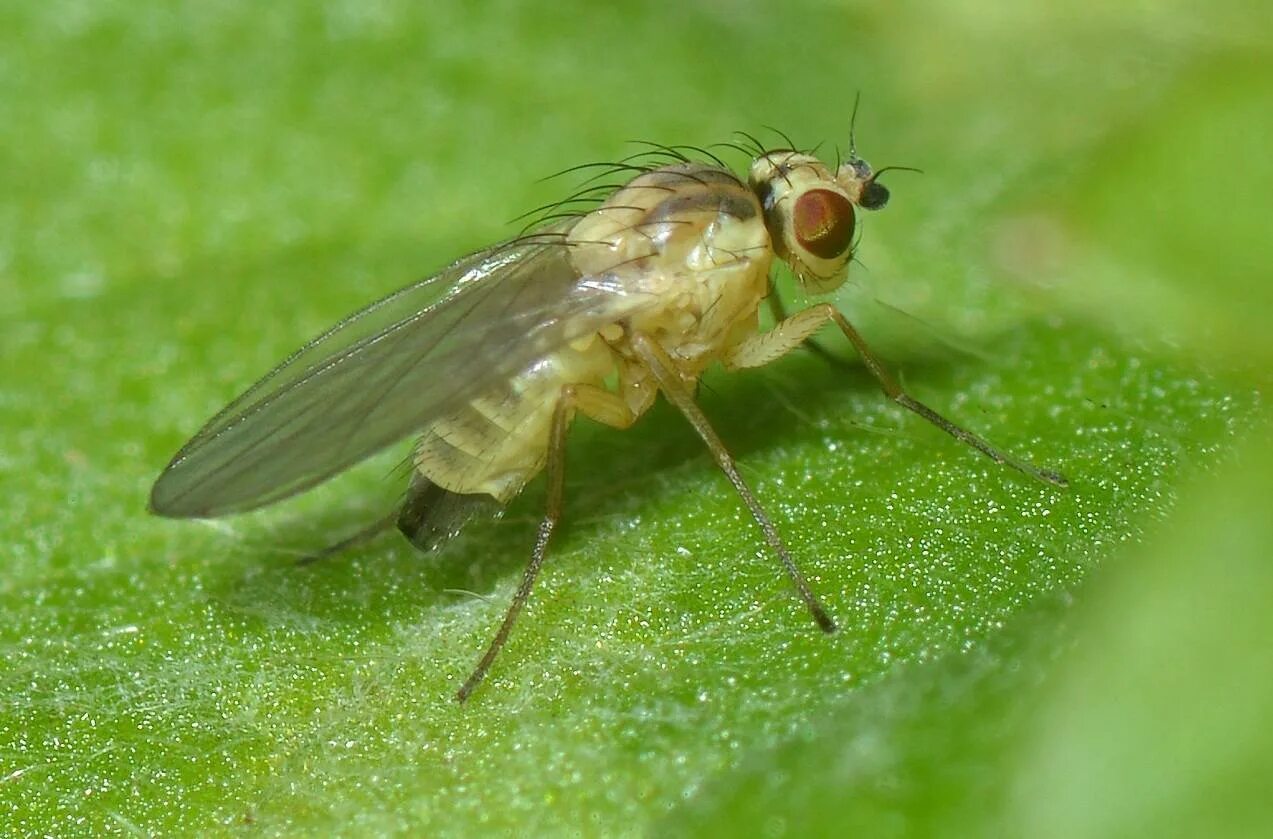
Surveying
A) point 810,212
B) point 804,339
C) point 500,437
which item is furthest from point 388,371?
point 810,212

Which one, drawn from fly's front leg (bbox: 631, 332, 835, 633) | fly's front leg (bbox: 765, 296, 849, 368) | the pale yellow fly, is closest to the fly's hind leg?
the pale yellow fly

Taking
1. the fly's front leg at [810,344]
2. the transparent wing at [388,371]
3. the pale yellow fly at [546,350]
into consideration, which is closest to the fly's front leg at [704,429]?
the pale yellow fly at [546,350]

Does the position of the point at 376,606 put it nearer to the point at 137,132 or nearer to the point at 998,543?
the point at 998,543

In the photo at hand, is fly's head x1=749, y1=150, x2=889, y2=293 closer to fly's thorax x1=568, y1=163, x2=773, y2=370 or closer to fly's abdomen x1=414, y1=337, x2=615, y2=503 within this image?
fly's thorax x1=568, y1=163, x2=773, y2=370

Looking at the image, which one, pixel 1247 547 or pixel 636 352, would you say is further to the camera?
pixel 636 352

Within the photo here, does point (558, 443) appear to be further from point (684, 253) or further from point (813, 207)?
point (813, 207)

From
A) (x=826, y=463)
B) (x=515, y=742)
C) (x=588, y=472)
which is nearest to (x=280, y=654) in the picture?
(x=515, y=742)

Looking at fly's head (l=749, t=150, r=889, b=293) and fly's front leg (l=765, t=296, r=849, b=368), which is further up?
fly's head (l=749, t=150, r=889, b=293)

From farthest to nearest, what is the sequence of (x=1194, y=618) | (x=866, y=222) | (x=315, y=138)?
(x=315, y=138) → (x=866, y=222) → (x=1194, y=618)
